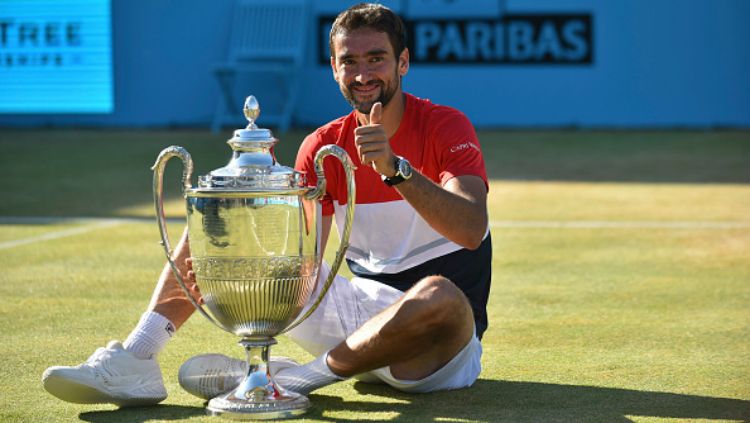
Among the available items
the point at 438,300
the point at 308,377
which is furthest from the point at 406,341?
the point at 308,377

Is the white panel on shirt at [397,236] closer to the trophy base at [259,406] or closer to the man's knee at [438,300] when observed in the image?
the man's knee at [438,300]

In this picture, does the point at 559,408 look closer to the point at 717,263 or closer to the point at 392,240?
the point at 392,240

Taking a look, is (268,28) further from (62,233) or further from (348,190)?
(348,190)

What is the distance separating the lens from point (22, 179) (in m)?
9.48

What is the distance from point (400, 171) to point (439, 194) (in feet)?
0.46

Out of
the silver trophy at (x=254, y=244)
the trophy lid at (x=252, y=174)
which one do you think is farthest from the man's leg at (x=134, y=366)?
the trophy lid at (x=252, y=174)

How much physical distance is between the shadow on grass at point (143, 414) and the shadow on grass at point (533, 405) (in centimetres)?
30

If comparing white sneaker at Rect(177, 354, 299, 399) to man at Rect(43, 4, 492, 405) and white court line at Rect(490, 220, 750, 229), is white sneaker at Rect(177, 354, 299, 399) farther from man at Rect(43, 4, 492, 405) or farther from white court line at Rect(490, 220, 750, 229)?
white court line at Rect(490, 220, 750, 229)

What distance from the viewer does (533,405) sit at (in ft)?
Answer: 10.0

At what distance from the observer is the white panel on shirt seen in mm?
3178

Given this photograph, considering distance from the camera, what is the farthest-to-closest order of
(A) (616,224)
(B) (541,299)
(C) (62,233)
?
1. (A) (616,224)
2. (C) (62,233)
3. (B) (541,299)

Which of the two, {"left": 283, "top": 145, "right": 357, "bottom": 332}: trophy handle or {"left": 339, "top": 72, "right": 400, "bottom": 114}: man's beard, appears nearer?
{"left": 283, "top": 145, "right": 357, "bottom": 332}: trophy handle

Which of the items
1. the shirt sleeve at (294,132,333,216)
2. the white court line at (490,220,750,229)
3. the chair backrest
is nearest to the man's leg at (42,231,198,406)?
the shirt sleeve at (294,132,333,216)

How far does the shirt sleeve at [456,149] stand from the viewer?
3.04m
